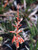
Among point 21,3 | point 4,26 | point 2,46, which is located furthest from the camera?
point 21,3

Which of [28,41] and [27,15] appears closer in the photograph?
[28,41]

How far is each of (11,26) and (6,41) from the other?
160 millimetres

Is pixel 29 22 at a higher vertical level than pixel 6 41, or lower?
higher

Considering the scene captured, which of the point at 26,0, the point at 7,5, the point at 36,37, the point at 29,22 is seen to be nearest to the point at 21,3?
the point at 26,0

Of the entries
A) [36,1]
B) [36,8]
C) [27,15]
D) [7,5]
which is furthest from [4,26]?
[36,1]

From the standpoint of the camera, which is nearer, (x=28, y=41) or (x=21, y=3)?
(x=28, y=41)

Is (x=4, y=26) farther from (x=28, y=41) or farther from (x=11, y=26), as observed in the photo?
(x=28, y=41)

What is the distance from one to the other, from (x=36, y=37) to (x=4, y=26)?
351 mm

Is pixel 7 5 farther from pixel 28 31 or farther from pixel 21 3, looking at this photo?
pixel 28 31

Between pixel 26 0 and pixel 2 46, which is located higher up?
pixel 26 0

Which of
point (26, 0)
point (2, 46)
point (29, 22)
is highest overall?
point (26, 0)

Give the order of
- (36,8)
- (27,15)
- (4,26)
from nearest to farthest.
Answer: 1. (4,26)
2. (27,15)
3. (36,8)

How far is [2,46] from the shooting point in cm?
112

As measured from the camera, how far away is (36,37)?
1.16 meters
